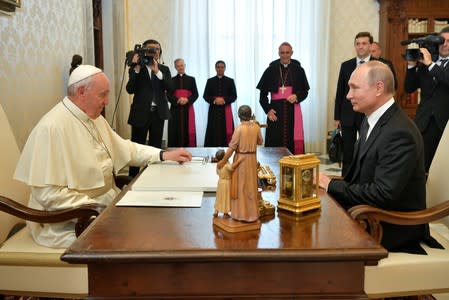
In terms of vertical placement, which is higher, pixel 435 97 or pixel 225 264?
pixel 435 97

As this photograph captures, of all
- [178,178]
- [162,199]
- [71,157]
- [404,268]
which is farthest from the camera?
[71,157]

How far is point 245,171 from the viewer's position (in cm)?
146

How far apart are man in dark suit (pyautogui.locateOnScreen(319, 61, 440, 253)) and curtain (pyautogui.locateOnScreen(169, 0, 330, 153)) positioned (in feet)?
18.7

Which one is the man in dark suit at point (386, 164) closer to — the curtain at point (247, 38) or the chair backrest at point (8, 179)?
the chair backrest at point (8, 179)

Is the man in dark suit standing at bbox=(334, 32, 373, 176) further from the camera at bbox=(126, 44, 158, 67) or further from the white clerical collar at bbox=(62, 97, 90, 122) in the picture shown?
the white clerical collar at bbox=(62, 97, 90, 122)

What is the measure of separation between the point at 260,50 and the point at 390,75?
5.86 meters

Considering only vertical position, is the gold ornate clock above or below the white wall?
below

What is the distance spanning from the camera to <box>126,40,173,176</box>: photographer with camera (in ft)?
16.8

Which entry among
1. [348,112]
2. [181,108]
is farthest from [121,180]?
[181,108]

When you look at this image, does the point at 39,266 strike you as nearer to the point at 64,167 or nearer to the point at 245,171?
the point at 64,167

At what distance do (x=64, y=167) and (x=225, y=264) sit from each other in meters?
1.14

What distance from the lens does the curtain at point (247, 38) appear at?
7.77 metres

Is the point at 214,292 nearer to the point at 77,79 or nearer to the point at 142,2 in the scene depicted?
the point at 77,79

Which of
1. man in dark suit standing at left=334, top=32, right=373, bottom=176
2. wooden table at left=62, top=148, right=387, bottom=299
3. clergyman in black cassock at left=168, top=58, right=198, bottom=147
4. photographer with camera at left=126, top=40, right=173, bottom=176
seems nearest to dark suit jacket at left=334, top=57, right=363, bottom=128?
man in dark suit standing at left=334, top=32, right=373, bottom=176
